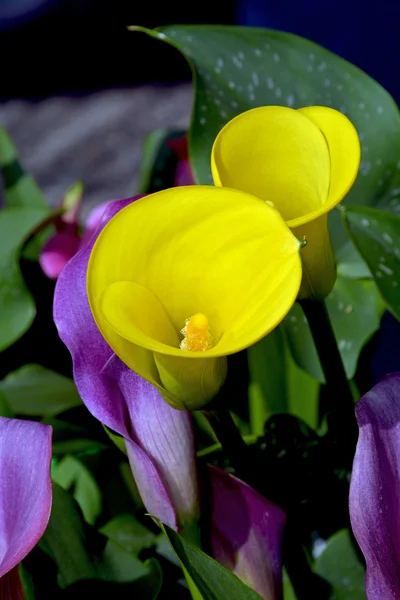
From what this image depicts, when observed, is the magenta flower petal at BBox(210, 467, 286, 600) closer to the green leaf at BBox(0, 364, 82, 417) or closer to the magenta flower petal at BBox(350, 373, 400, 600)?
the magenta flower petal at BBox(350, 373, 400, 600)

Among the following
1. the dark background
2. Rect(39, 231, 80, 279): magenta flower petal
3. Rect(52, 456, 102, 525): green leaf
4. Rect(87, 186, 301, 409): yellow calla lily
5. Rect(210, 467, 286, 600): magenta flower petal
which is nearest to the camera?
Rect(87, 186, 301, 409): yellow calla lily

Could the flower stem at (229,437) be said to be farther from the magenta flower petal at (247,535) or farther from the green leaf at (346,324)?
the green leaf at (346,324)

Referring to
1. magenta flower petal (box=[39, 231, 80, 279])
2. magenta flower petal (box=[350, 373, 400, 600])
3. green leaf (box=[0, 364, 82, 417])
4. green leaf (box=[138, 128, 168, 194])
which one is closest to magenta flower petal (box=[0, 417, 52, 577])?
magenta flower petal (box=[350, 373, 400, 600])

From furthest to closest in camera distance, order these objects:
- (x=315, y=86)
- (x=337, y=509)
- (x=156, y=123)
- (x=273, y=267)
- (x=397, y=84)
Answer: (x=156, y=123)
(x=397, y=84)
(x=315, y=86)
(x=337, y=509)
(x=273, y=267)

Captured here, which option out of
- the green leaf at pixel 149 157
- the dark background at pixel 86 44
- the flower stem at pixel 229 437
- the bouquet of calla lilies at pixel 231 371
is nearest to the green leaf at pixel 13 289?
the bouquet of calla lilies at pixel 231 371

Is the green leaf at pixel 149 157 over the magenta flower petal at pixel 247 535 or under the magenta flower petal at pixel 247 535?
under

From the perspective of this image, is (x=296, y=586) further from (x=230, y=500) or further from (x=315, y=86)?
(x=315, y=86)

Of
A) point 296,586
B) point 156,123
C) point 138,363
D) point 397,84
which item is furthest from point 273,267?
point 156,123
